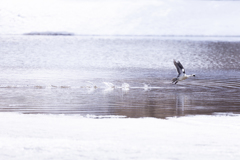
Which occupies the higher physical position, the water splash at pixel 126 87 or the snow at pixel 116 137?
the water splash at pixel 126 87

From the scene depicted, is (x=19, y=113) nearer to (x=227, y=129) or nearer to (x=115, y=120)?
(x=115, y=120)

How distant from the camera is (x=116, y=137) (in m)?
13.0

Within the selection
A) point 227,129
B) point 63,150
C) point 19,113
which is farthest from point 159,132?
point 19,113

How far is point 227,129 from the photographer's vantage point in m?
14.2

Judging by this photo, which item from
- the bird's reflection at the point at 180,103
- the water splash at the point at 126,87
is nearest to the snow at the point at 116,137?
the bird's reflection at the point at 180,103

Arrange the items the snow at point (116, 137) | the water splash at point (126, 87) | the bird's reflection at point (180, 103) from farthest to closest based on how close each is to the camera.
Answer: the water splash at point (126, 87)
the bird's reflection at point (180, 103)
the snow at point (116, 137)

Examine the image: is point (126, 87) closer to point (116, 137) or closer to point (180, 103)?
point (180, 103)

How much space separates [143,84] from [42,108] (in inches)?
469

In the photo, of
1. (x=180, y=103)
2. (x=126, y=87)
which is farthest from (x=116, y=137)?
(x=126, y=87)

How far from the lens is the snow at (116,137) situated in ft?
38.0

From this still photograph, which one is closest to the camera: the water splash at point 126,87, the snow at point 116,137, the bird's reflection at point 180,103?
the snow at point 116,137

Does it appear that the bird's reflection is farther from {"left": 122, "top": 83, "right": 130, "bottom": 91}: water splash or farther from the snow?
{"left": 122, "top": 83, "right": 130, "bottom": 91}: water splash

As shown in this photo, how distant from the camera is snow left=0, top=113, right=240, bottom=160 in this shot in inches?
456

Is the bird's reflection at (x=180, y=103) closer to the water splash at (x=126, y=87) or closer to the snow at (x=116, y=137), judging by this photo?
the snow at (x=116, y=137)
